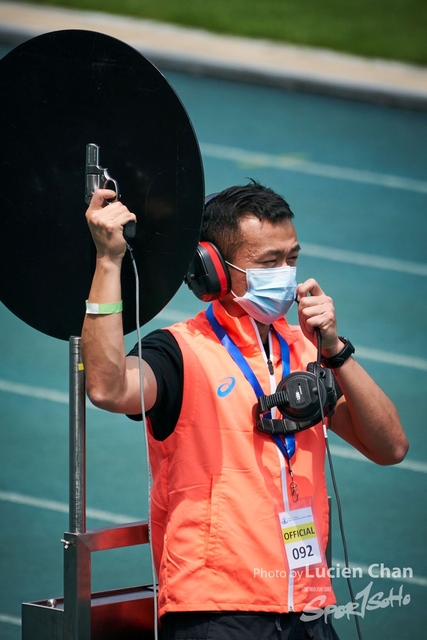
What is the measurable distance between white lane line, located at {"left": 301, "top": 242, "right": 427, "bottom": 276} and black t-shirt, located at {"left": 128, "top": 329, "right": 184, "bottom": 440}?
611 centimetres

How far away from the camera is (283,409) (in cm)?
320

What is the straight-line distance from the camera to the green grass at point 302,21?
45.5 ft

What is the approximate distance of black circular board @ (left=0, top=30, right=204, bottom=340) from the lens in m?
2.95

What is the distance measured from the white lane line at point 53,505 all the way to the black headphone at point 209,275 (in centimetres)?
287

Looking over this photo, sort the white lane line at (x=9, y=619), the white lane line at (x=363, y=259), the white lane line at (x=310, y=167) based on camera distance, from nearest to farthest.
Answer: the white lane line at (x=9, y=619)
the white lane line at (x=363, y=259)
the white lane line at (x=310, y=167)

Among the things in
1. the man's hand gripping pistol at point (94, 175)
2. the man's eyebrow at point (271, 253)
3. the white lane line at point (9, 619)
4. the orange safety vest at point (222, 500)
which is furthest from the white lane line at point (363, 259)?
the man's hand gripping pistol at point (94, 175)

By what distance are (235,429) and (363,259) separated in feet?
20.7

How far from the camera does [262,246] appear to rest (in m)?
3.39

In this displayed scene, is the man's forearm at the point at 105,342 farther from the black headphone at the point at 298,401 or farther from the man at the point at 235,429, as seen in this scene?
the black headphone at the point at 298,401

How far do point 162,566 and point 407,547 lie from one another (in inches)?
115

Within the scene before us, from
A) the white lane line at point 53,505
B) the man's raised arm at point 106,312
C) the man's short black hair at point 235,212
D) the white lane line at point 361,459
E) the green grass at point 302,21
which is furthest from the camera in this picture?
the green grass at point 302,21

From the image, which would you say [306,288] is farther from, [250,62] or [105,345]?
[250,62]

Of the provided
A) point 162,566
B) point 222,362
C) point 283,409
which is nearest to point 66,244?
point 222,362

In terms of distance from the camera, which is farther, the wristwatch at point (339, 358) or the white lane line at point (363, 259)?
the white lane line at point (363, 259)
